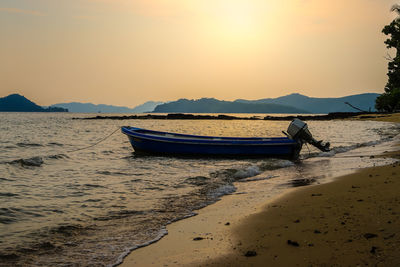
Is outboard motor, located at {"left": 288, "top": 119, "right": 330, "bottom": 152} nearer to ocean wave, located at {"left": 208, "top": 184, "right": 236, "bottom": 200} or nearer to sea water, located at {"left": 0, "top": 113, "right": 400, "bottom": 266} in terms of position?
sea water, located at {"left": 0, "top": 113, "right": 400, "bottom": 266}

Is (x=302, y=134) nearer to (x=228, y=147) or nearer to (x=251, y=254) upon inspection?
(x=228, y=147)

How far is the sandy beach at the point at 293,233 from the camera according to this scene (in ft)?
14.8

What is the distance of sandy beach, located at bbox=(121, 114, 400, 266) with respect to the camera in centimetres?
452

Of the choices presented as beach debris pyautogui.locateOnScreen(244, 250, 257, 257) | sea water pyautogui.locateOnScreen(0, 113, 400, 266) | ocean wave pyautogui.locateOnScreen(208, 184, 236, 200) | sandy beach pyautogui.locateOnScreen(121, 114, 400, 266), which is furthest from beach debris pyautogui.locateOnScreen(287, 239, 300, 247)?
ocean wave pyautogui.locateOnScreen(208, 184, 236, 200)

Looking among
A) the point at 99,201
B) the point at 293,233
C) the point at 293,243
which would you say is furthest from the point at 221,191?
the point at 293,243

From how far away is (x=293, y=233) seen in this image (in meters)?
5.58

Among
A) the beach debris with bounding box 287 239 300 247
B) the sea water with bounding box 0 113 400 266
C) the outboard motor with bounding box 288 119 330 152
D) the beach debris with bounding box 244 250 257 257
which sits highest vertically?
the outboard motor with bounding box 288 119 330 152

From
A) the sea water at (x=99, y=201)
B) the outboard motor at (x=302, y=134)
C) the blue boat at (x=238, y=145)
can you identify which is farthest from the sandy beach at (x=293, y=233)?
the blue boat at (x=238, y=145)

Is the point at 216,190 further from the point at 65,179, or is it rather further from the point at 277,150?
the point at 277,150

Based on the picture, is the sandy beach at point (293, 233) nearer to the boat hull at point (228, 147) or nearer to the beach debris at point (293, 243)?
the beach debris at point (293, 243)

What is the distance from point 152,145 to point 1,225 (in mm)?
15004

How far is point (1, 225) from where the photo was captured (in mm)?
7664

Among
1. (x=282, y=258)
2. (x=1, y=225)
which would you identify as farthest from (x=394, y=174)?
(x=1, y=225)

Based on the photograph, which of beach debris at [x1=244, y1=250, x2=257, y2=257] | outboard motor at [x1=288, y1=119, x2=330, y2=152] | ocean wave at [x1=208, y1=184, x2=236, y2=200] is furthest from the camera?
outboard motor at [x1=288, y1=119, x2=330, y2=152]
